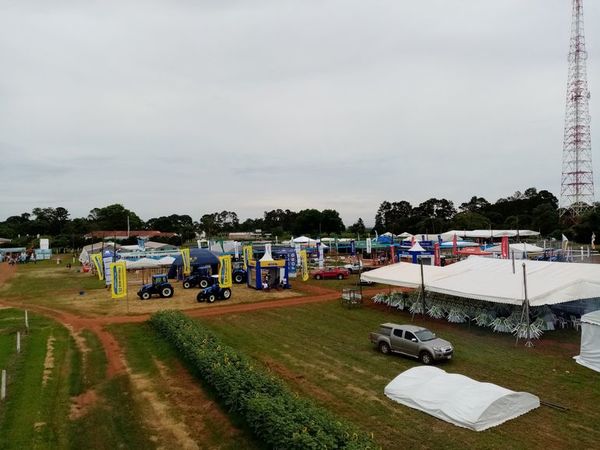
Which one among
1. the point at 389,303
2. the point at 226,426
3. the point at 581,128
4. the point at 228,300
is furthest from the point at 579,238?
the point at 226,426

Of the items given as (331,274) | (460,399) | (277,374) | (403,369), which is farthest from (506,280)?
(331,274)

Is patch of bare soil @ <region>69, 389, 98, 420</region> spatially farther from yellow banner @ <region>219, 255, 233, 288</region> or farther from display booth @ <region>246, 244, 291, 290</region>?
display booth @ <region>246, 244, 291, 290</region>

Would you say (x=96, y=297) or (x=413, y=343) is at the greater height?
(x=413, y=343)

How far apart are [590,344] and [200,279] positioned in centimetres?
2929

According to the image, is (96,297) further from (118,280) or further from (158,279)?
(118,280)

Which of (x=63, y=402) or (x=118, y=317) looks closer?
(x=63, y=402)

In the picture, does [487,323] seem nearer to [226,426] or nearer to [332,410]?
[332,410]

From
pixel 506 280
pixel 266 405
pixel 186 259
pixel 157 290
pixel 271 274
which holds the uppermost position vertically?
pixel 186 259

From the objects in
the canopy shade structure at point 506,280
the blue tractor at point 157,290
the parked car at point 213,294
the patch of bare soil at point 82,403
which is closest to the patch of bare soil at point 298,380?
the patch of bare soil at point 82,403

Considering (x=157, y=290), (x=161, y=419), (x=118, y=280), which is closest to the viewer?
(x=161, y=419)

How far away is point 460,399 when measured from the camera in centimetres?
1148

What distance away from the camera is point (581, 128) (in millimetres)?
79250

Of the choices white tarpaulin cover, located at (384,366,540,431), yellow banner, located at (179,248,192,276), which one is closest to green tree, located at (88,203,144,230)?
yellow banner, located at (179,248,192,276)

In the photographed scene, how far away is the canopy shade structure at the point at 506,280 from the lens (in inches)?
766
